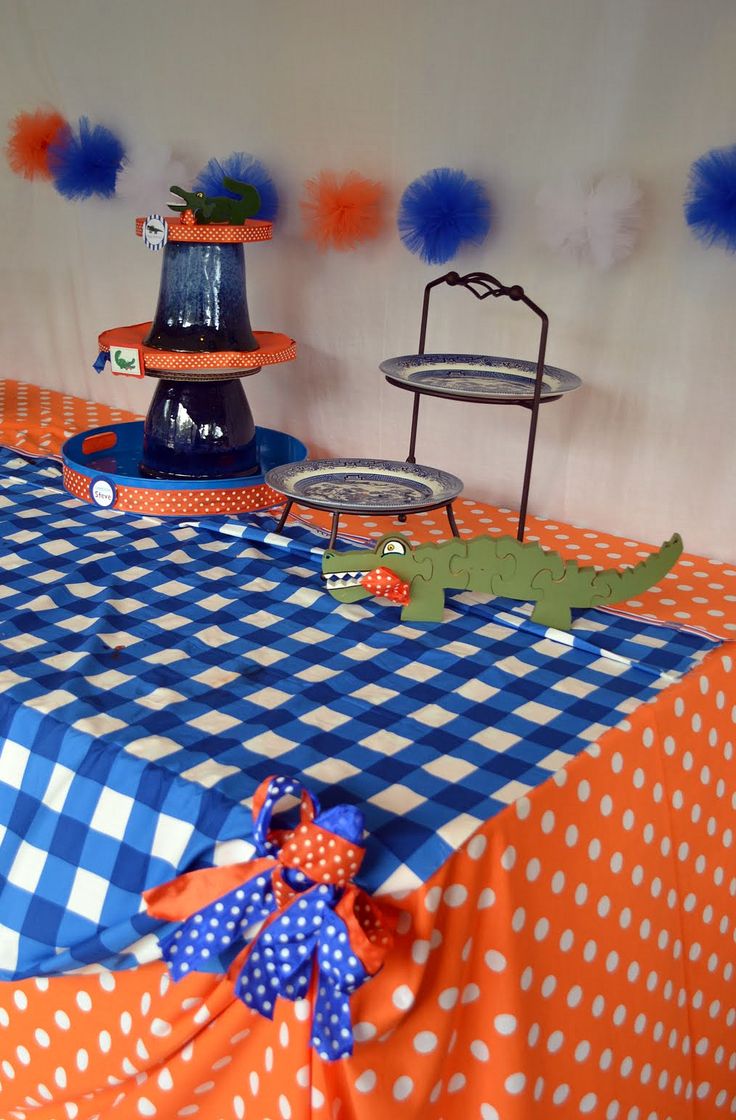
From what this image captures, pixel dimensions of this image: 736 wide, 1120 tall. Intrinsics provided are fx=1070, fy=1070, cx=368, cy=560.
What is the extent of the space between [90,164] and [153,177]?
0.13 m

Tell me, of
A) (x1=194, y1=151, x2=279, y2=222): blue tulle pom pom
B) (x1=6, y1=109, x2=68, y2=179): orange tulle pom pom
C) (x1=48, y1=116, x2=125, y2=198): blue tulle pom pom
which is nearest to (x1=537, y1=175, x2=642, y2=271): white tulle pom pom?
(x1=194, y1=151, x2=279, y2=222): blue tulle pom pom

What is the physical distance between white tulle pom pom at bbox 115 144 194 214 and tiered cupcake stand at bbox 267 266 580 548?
632 millimetres

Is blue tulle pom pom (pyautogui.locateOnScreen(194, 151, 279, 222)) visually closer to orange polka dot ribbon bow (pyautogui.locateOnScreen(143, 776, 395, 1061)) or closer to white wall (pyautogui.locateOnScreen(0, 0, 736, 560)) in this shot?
white wall (pyautogui.locateOnScreen(0, 0, 736, 560))

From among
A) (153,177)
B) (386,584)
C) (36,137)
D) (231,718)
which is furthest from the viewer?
(36,137)

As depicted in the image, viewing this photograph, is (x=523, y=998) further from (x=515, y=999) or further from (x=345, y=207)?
(x=345, y=207)

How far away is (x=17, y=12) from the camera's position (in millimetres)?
1941

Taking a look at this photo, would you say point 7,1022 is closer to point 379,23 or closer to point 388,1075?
point 388,1075

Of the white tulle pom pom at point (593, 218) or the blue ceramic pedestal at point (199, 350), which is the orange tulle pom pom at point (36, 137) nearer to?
the blue ceramic pedestal at point (199, 350)

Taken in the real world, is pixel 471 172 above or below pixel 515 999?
above

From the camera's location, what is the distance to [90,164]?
1806mm

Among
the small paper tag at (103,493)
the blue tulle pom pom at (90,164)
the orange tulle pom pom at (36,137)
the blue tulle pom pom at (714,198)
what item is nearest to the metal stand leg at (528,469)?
the blue tulle pom pom at (714,198)

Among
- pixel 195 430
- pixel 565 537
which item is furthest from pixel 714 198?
pixel 195 430

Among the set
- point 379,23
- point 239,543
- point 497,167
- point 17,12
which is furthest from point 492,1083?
point 17,12

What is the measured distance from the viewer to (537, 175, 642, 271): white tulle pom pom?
128 centimetres
